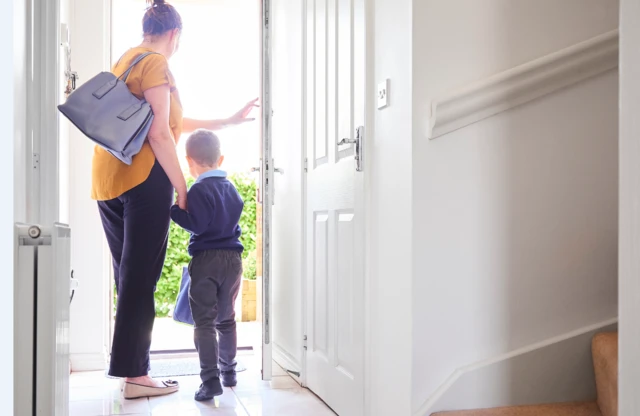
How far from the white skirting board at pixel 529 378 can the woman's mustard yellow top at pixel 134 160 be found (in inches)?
63.4

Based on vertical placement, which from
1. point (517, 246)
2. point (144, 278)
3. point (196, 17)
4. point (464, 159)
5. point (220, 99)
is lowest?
point (144, 278)

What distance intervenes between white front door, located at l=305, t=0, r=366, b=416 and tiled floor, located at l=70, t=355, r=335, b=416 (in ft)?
0.37

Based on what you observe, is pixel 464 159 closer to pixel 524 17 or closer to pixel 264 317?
pixel 524 17

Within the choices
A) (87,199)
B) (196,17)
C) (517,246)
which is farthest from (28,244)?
(196,17)

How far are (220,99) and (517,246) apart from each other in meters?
5.12

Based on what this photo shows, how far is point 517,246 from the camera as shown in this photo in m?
1.92

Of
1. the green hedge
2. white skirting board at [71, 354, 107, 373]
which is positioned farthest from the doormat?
the green hedge

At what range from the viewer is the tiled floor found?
265 cm

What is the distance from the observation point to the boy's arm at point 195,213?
2896 mm

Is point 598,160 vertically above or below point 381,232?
above

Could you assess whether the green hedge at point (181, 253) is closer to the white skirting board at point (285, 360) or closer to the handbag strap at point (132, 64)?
the white skirting board at point (285, 360)

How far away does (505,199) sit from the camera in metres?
1.92

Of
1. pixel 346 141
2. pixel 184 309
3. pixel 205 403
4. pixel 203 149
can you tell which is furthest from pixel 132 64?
pixel 205 403
